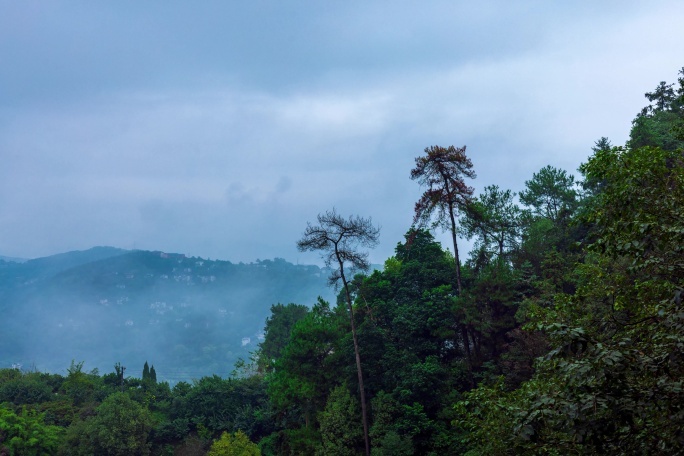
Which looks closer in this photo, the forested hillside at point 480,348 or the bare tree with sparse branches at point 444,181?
the forested hillside at point 480,348

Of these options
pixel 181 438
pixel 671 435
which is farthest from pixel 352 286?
pixel 671 435

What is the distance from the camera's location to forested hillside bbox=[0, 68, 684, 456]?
554 centimetres

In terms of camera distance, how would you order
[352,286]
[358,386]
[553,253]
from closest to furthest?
1. [553,253]
2. [358,386]
3. [352,286]

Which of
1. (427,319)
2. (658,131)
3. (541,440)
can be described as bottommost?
(541,440)

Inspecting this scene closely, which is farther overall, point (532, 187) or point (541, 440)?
point (532, 187)

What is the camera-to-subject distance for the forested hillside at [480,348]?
5543mm

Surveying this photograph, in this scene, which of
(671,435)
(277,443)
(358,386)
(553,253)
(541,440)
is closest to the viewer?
(671,435)

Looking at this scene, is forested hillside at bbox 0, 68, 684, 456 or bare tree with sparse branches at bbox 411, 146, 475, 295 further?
bare tree with sparse branches at bbox 411, 146, 475, 295

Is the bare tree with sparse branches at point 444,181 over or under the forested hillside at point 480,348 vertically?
over

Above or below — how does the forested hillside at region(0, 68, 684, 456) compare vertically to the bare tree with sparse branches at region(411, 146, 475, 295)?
below

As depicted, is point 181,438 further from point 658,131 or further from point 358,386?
point 658,131

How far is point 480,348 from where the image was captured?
1005 inches

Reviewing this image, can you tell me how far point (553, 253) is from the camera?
2489cm

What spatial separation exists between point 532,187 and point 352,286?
14271 millimetres
